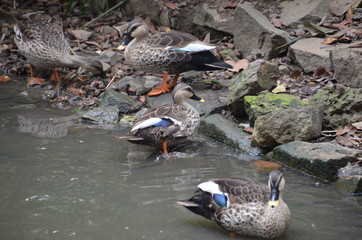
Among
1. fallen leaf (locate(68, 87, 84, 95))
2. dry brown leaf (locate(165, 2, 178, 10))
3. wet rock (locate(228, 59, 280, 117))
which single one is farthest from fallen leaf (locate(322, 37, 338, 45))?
fallen leaf (locate(68, 87, 84, 95))

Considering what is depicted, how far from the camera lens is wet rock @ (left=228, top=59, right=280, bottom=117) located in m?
7.16

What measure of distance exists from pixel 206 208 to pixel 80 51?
6.14 m

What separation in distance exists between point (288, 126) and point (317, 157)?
0.72 metres

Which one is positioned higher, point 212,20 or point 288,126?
point 212,20

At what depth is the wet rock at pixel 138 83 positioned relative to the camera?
8445 mm

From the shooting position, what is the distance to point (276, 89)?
24.9 feet

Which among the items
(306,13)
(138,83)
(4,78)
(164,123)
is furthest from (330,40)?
(4,78)

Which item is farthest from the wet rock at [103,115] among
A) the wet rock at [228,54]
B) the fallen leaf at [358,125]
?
the fallen leaf at [358,125]

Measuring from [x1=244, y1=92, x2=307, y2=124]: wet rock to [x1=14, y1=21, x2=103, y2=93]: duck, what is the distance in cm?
311

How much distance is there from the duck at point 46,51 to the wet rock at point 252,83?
2.73 meters

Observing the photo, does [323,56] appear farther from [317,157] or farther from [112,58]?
[112,58]

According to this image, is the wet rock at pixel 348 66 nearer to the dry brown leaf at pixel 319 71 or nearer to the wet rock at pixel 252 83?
the dry brown leaf at pixel 319 71

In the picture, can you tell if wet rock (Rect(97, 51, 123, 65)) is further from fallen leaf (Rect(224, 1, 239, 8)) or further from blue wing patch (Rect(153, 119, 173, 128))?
blue wing patch (Rect(153, 119, 173, 128))

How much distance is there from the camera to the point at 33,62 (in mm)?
9320
